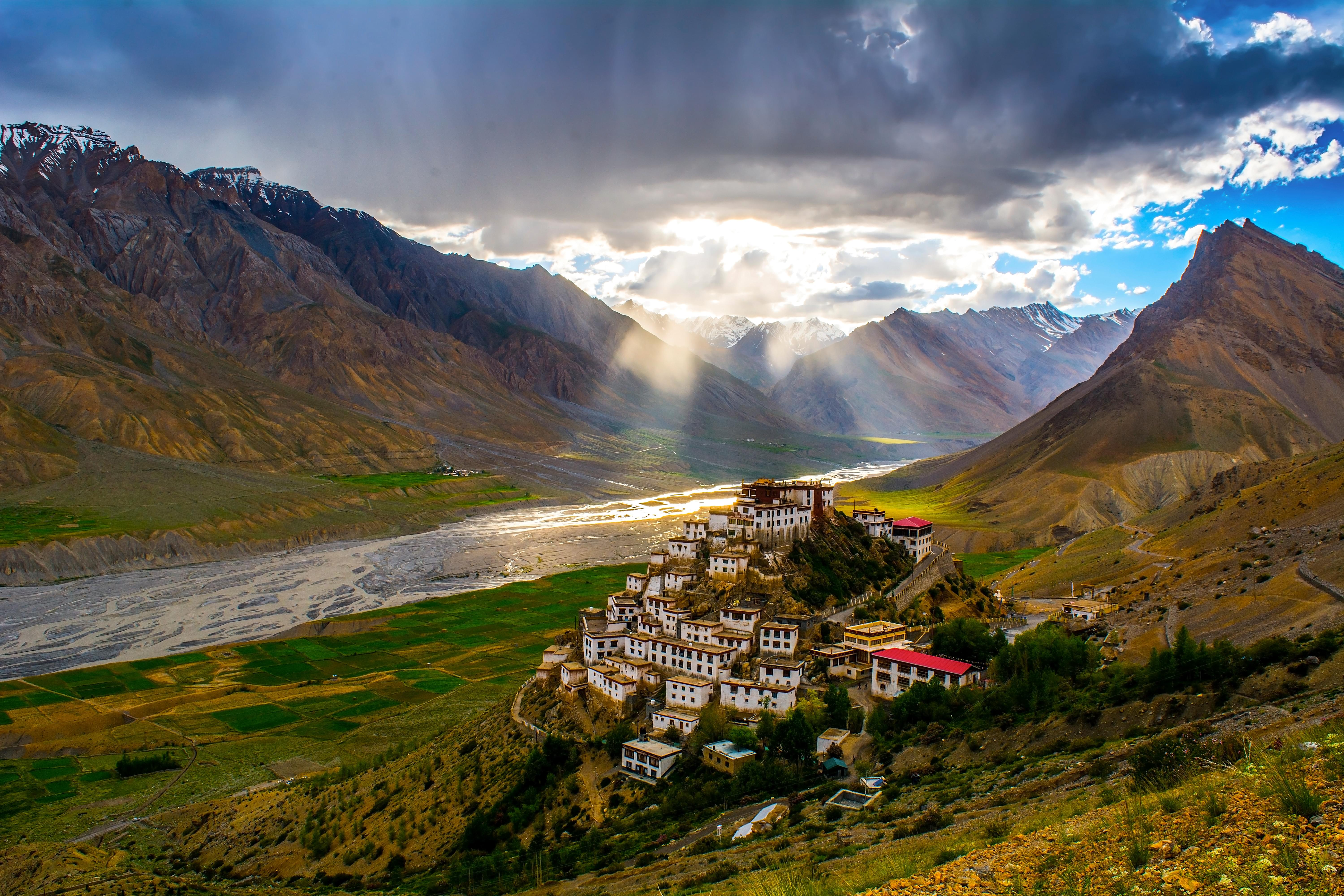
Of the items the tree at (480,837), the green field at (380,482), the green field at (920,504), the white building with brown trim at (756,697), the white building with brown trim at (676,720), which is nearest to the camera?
the tree at (480,837)

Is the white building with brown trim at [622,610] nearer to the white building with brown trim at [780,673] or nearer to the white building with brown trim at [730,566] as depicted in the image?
the white building with brown trim at [730,566]

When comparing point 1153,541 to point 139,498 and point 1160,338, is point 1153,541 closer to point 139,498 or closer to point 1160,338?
point 1160,338

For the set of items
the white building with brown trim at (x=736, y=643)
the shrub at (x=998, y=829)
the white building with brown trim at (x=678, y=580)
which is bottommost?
the white building with brown trim at (x=736, y=643)

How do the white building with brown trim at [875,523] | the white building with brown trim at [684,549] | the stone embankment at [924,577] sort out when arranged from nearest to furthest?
the white building with brown trim at [684,549]
the stone embankment at [924,577]
the white building with brown trim at [875,523]

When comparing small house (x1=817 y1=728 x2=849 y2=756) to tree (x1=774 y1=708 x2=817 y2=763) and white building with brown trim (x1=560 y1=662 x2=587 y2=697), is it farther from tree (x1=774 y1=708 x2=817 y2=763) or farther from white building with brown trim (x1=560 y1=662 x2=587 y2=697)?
white building with brown trim (x1=560 y1=662 x2=587 y2=697)

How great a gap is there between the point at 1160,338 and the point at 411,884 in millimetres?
204768

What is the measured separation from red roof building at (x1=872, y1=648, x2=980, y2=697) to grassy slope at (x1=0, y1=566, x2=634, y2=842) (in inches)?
1156

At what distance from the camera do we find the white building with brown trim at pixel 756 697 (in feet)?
138

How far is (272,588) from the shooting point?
11056 cm

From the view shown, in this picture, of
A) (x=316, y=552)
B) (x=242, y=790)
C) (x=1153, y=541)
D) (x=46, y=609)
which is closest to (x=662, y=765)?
(x=242, y=790)

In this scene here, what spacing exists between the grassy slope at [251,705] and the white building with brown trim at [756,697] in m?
22.4

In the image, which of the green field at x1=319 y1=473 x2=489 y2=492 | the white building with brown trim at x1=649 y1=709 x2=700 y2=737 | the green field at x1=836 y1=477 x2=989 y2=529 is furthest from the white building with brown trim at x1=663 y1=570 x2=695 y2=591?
the green field at x1=319 y1=473 x2=489 y2=492

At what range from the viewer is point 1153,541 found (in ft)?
280

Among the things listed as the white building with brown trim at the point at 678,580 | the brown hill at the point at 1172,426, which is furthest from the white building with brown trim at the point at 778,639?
the brown hill at the point at 1172,426
